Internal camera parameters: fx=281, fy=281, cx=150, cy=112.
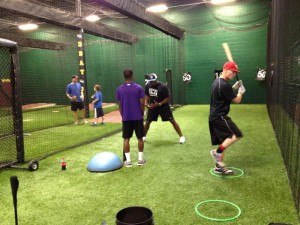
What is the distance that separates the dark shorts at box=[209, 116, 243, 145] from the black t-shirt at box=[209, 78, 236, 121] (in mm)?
75

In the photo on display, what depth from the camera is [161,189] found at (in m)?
3.79

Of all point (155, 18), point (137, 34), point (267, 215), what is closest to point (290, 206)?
point (267, 215)

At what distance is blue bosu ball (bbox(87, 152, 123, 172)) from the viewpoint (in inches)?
179

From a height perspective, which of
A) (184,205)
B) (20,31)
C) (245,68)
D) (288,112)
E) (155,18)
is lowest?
(184,205)

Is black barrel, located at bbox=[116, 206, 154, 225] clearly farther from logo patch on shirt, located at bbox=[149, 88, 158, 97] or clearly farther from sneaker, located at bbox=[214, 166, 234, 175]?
logo patch on shirt, located at bbox=[149, 88, 158, 97]

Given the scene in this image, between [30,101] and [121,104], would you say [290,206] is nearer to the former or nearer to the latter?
[121,104]

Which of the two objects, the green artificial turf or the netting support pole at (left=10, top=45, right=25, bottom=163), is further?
the netting support pole at (left=10, top=45, right=25, bottom=163)

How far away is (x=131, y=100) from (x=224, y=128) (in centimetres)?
154

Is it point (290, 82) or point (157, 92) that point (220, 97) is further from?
point (157, 92)

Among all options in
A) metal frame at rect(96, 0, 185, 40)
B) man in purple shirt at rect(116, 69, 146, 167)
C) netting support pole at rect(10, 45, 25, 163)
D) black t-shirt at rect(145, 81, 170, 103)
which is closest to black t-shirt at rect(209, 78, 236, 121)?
man in purple shirt at rect(116, 69, 146, 167)

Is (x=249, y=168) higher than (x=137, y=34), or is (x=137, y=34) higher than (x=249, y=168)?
(x=137, y=34)

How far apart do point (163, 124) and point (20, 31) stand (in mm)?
13570

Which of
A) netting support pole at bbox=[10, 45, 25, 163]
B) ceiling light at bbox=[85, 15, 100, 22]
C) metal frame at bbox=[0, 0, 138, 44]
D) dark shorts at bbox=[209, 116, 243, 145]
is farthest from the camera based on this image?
ceiling light at bbox=[85, 15, 100, 22]

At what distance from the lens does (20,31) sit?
17844 millimetres
